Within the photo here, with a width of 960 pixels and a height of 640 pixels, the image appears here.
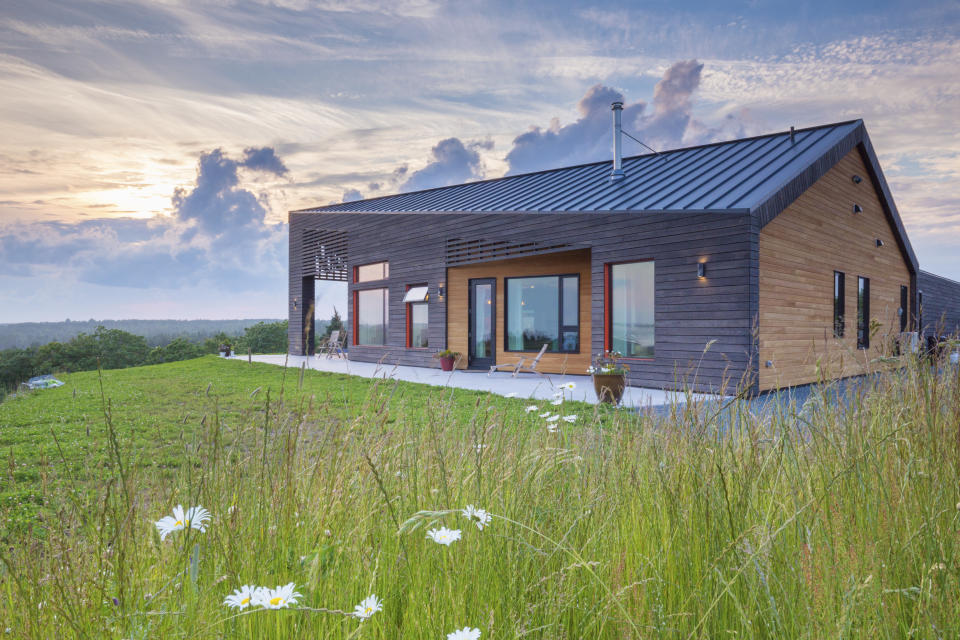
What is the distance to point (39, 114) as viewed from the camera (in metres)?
9.59

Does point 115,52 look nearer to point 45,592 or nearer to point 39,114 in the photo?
point 39,114

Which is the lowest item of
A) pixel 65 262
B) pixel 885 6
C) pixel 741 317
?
pixel 741 317

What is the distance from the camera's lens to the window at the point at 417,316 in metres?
15.8

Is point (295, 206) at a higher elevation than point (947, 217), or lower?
higher

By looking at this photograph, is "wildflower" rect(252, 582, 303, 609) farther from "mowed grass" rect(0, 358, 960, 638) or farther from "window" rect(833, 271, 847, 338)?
"window" rect(833, 271, 847, 338)

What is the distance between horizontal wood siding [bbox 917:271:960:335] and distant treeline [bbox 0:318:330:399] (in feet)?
79.7

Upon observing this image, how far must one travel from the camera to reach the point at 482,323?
48.1 feet

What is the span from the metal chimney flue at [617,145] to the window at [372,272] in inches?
302

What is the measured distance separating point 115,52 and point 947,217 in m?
20.2

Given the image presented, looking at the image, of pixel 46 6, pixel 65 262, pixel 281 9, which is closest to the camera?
pixel 46 6

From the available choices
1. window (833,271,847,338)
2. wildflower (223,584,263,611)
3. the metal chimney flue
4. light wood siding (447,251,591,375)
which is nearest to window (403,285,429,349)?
light wood siding (447,251,591,375)

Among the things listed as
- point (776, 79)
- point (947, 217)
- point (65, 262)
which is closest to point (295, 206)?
point (65, 262)

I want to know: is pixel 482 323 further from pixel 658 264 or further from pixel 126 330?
pixel 126 330

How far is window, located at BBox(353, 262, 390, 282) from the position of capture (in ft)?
56.6
